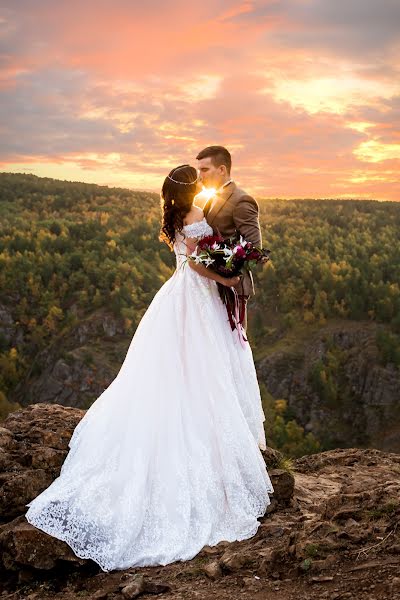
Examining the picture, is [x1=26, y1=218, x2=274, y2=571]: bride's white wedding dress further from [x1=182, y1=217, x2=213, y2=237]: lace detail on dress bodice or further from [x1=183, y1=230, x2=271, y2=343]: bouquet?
[x1=183, y1=230, x2=271, y2=343]: bouquet

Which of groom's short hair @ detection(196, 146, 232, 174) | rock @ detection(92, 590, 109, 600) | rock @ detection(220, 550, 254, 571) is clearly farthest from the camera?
groom's short hair @ detection(196, 146, 232, 174)

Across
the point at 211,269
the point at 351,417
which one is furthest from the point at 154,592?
the point at 351,417

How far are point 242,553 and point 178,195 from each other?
3.06 meters

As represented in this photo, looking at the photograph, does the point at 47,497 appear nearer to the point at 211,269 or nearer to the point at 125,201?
the point at 211,269

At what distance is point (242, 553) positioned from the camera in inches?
193

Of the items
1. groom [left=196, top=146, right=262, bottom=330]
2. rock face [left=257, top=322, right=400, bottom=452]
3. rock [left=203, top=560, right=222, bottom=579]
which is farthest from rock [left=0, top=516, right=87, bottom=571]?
rock face [left=257, top=322, right=400, bottom=452]

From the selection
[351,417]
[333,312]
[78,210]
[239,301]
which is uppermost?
[78,210]

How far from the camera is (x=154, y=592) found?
4555mm

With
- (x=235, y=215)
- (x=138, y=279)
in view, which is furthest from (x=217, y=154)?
(x=138, y=279)

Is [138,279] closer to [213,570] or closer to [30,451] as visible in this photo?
[30,451]

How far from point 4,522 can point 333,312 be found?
82292 millimetres

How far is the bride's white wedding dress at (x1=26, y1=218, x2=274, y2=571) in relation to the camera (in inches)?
198

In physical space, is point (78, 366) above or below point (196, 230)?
below

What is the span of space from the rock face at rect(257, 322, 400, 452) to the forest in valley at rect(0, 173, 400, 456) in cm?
187
